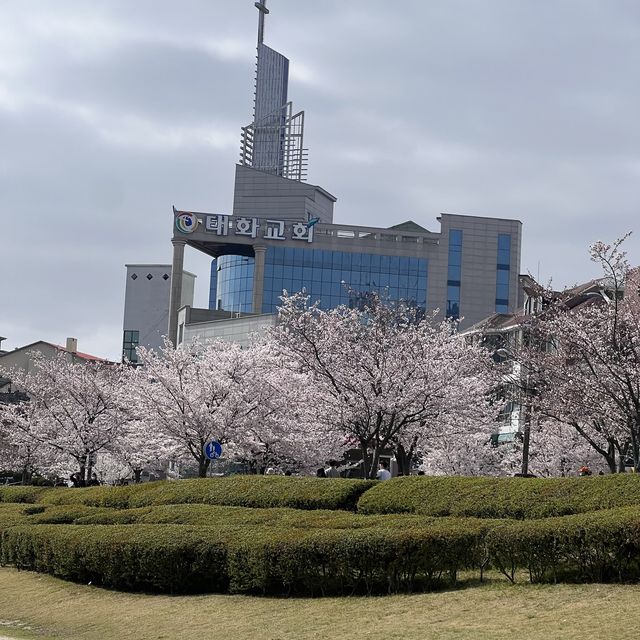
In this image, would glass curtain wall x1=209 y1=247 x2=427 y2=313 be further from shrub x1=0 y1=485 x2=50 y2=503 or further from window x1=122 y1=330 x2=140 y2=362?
shrub x1=0 y1=485 x2=50 y2=503

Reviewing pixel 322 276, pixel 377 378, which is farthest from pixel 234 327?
pixel 377 378

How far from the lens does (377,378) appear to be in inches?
1142

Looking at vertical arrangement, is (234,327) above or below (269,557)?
above

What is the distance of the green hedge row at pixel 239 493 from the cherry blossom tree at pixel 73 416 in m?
14.8

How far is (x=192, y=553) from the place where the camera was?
15.0m

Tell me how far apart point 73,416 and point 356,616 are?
35167mm

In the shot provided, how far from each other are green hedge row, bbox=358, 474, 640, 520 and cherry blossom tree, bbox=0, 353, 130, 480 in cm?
2417

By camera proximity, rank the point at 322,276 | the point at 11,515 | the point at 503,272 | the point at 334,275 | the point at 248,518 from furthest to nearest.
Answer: the point at 503,272, the point at 334,275, the point at 322,276, the point at 11,515, the point at 248,518

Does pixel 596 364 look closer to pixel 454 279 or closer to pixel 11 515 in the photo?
pixel 11 515

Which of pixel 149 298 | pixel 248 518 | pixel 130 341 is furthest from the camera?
pixel 149 298

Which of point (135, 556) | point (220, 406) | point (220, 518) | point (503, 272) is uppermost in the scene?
point (503, 272)

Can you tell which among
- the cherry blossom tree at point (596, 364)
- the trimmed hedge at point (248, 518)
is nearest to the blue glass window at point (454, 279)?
the cherry blossom tree at point (596, 364)

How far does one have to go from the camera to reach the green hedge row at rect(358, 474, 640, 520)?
14641 mm

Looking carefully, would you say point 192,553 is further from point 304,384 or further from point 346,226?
point 346,226
